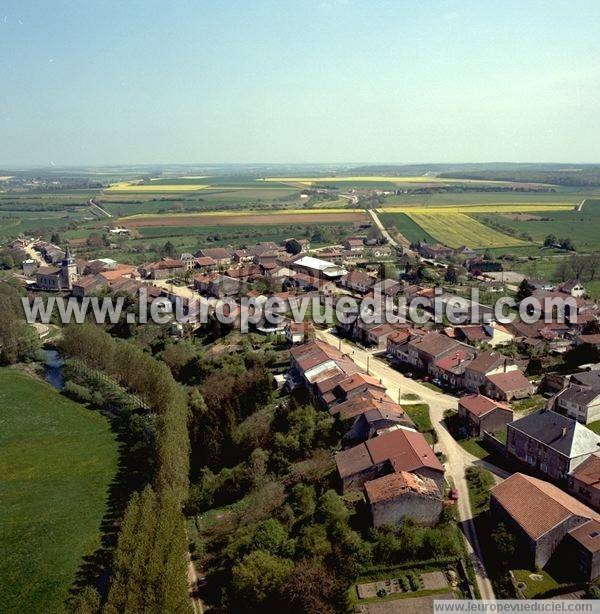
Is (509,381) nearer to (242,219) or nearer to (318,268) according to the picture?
(318,268)

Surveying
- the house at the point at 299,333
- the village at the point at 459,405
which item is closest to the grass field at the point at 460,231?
the village at the point at 459,405

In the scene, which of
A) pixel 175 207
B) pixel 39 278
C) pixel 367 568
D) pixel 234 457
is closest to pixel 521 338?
pixel 234 457

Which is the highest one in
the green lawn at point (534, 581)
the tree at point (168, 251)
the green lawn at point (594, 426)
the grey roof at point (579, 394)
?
the tree at point (168, 251)

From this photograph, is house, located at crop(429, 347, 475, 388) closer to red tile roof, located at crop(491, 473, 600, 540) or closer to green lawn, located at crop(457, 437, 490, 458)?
green lawn, located at crop(457, 437, 490, 458)

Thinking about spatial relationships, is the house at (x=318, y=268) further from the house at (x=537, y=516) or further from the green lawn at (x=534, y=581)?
the green lawn at (x=534, y=581)

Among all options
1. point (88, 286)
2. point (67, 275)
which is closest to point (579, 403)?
point (88, 286)
